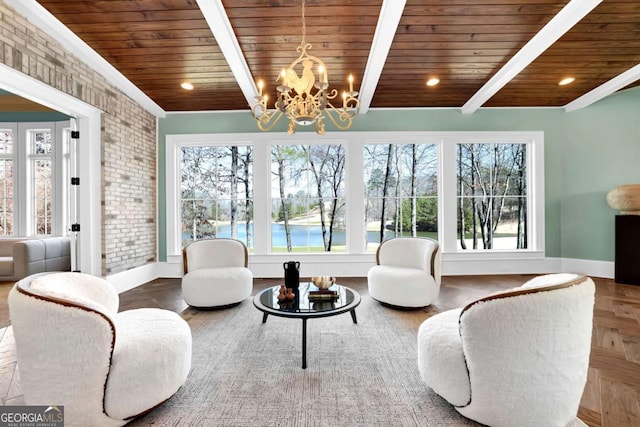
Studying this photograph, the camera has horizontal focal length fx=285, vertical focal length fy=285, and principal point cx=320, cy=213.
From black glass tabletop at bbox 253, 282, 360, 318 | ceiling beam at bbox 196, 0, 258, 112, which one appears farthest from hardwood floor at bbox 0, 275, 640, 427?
ceiling beam at bbox 196, 0, 258, 112

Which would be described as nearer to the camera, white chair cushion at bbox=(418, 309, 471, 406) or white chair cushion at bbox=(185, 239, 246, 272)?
Answer: white chair cushion at bbox=(418, 309, 471, 406)

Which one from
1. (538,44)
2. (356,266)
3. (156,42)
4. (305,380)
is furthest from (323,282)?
(538,44)

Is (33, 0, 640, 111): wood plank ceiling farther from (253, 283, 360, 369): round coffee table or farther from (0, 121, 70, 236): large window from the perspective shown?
(0, 121, 70, 236): large window

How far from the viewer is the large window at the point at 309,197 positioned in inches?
193

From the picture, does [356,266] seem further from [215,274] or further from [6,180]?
[6,180]

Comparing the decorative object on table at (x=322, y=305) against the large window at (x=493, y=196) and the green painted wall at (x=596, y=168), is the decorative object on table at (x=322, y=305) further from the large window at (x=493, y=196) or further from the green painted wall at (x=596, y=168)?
the green painted wall at (x=596, y=168)

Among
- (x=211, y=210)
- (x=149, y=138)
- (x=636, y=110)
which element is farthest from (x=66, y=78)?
(x=636, y=110)

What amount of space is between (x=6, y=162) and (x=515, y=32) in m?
8.76

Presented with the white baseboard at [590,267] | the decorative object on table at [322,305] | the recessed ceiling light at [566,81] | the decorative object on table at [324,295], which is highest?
the recessed ceiling light at [566,81]

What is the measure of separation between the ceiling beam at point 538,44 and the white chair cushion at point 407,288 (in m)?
2.81

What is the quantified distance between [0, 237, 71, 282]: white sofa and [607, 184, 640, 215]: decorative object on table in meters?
8.84

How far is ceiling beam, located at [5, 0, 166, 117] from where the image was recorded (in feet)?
8.79

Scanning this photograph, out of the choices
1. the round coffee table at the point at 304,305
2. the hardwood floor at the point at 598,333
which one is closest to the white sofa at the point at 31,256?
the hardwood floor at the point at 598,333

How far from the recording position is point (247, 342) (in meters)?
2.43
